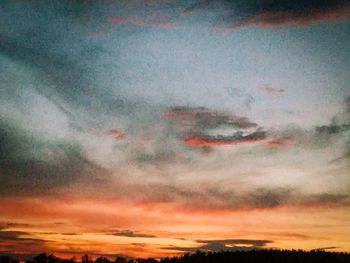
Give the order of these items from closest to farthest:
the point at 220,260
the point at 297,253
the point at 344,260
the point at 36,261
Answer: the point at 344,260 < the point at 297,253 < the point at 220,260 < the point at 36,261

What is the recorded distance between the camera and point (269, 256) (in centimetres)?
7581

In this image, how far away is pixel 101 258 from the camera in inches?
5487

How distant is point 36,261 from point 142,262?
52.9 metres

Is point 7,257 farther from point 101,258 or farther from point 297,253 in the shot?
point 297,253

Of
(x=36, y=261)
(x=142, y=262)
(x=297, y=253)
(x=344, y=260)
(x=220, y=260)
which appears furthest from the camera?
(x=36, y=261)

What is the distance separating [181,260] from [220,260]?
8804mm

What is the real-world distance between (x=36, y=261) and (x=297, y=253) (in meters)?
93.6

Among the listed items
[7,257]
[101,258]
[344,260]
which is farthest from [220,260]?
[7,257]

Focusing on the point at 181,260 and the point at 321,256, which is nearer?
the point at 321,256

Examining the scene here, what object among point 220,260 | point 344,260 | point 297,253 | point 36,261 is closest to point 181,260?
point 220,260

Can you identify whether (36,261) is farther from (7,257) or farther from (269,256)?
(269,256)

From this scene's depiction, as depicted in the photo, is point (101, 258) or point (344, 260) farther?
point (101, 258)

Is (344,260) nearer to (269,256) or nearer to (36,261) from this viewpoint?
(269,256)

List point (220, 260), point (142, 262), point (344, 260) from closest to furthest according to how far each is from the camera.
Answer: point (344, 260) < point (220, 260) < point (142, 262)
